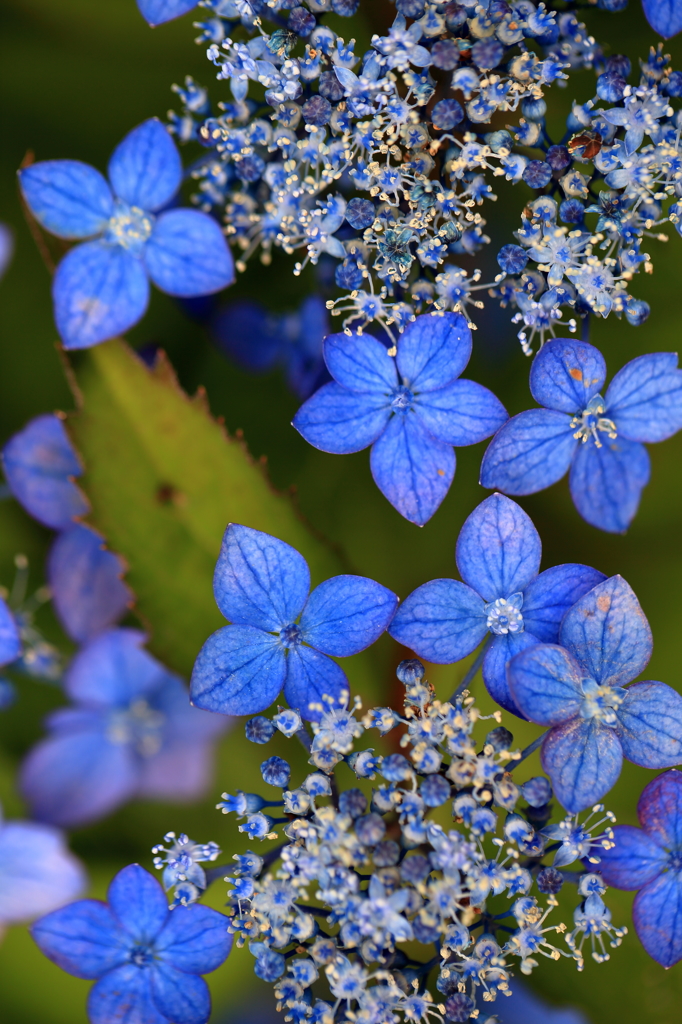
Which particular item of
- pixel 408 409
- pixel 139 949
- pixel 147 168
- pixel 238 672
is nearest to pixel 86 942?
pixel 139 949

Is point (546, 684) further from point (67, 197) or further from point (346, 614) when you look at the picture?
point (67, 197)

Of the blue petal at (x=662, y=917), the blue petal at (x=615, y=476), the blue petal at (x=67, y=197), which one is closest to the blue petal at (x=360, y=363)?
the blue petal at (x=615, y=476)

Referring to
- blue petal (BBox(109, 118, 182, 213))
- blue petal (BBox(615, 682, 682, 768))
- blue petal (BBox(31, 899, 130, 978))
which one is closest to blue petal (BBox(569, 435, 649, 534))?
blue petal (BBox(615, 682, 682, 768))

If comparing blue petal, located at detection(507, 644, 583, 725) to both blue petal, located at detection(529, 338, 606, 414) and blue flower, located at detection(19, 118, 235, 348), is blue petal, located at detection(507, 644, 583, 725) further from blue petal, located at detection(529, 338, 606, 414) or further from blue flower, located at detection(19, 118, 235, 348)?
blue flower, located at detection(19, 118, 235, 348)

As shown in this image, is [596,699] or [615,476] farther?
[615,476]

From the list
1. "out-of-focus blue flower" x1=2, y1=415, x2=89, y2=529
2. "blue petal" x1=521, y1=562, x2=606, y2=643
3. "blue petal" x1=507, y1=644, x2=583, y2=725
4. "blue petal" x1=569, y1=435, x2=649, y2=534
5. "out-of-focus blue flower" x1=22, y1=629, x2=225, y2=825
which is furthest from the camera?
"out-of-focus blue flower" x1=22, y1=629, x2=225, y2=825

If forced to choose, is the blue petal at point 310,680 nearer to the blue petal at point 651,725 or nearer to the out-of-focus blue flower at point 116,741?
the blue petal at point 651,725
